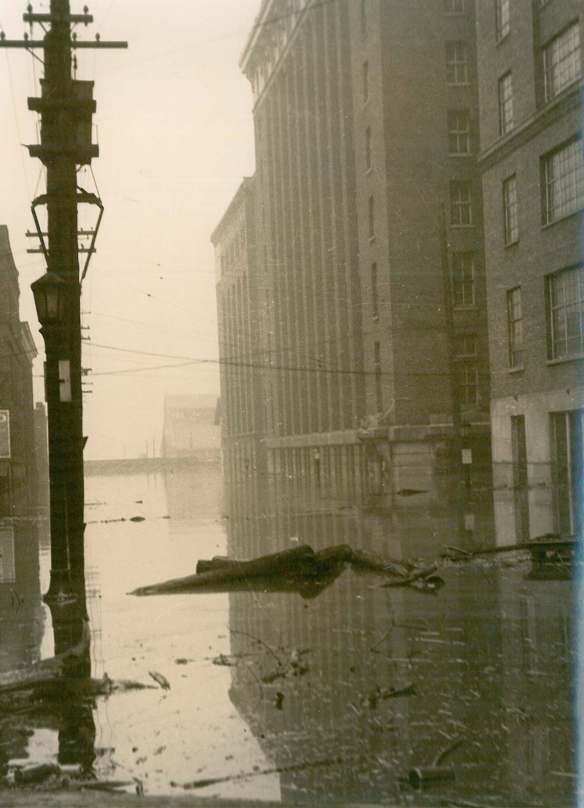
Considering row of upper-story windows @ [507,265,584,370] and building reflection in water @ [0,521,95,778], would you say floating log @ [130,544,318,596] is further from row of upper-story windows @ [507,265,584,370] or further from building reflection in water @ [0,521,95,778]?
row of upper-story windows @ [507,265,584,370]

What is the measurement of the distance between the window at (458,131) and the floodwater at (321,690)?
41.6 metres

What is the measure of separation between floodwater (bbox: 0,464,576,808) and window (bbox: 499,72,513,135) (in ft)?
90.2

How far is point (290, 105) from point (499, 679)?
252ft

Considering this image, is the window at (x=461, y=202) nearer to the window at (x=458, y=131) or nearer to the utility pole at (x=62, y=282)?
the window at (x=458, y=131)

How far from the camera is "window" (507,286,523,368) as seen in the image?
40.2m

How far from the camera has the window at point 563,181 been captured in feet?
114

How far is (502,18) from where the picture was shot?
135ft

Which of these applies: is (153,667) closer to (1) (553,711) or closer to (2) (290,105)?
(1) (553,711)

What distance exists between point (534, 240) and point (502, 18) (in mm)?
9190

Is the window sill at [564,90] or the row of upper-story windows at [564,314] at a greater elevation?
the window sill at [564,90]

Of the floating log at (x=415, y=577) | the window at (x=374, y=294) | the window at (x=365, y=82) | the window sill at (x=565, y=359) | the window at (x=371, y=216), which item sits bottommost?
the floating log at (x=415, y=577)

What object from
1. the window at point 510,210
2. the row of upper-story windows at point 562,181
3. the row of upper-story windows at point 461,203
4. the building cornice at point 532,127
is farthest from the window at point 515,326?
the row of upper-story windows at point 461,203

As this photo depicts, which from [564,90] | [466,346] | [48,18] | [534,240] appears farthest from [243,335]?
[48,18]

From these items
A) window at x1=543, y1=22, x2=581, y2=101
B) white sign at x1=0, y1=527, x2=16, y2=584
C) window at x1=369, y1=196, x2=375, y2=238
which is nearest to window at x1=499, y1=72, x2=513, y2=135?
window at x1=543, y1=22, x2=581, y2=101
